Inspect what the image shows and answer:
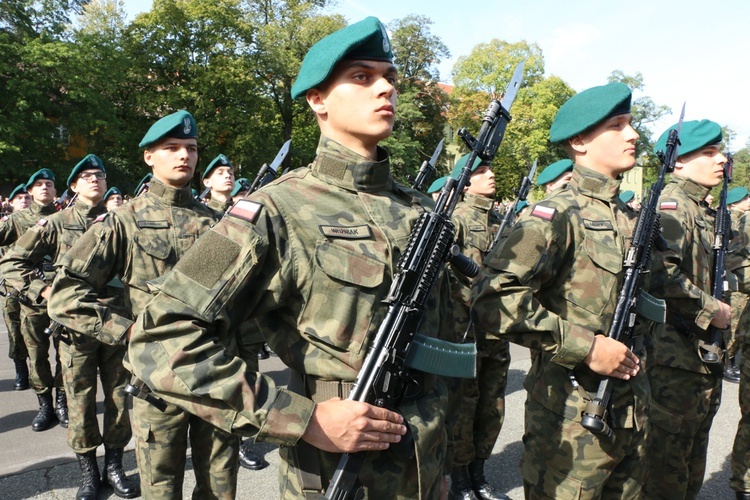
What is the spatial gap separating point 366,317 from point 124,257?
2432 millimetres

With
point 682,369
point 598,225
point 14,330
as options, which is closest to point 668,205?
point 682,369

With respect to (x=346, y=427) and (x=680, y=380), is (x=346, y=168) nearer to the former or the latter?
(x=346, y=427)

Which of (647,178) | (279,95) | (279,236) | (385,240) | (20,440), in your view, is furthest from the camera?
(647,178)

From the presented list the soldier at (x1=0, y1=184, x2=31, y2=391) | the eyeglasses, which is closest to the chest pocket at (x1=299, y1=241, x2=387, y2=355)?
the eyeglasses

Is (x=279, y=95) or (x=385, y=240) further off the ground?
(x=279, y=95)

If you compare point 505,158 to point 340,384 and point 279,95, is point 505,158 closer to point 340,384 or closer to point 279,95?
point 279,95

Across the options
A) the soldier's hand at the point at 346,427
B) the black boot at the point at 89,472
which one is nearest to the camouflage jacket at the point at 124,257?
the black boot at the point at 89,472

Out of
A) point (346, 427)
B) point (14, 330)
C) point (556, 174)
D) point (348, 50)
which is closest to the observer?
point (346, 427)

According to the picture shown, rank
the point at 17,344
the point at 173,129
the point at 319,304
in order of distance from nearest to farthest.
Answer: the point at 319,304 → the point at 173,129 → the point at 17,344

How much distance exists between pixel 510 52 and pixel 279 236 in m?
45.3

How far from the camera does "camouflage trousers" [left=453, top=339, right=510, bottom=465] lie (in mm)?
4402

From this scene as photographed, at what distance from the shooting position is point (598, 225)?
9.14 ft

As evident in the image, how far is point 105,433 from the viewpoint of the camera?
4219mm

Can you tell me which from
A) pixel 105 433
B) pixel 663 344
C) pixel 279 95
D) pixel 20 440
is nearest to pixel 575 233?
pixel 663 344
